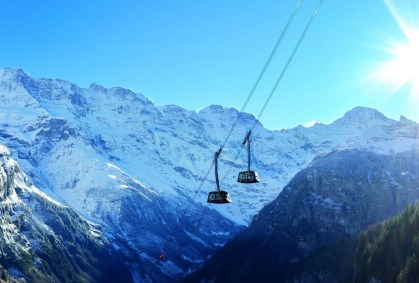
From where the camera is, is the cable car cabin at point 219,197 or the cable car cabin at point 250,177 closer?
the cable car cabin at point 219,197

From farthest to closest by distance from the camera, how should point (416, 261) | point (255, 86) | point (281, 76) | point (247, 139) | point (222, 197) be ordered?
point (416, 261) → point (222, 197) → point (247, 139) → point (255, 86) → point (281, 76)

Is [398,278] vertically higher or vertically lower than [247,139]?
higher

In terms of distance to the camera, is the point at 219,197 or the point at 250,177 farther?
the point at 250,177

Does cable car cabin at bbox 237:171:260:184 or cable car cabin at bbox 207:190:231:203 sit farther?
cable car cabin at bbox 237:171:260:184

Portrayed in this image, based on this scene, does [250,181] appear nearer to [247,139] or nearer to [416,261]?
[247,139]

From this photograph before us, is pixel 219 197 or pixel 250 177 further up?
pixel 250 177

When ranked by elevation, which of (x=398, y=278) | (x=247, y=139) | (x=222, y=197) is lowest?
(x=222, y=197)

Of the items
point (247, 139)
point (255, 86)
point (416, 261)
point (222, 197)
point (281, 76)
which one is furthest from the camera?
point (416, 261)

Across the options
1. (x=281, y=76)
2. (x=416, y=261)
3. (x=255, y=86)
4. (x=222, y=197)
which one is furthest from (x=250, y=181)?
(x=416, y=261)

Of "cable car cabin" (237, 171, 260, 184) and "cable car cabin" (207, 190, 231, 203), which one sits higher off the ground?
"cable car cabin" (237, 171, 260, 184)

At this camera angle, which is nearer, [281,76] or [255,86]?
[281,76]

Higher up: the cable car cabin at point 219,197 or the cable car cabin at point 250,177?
the cable car cabin at point 250,177
